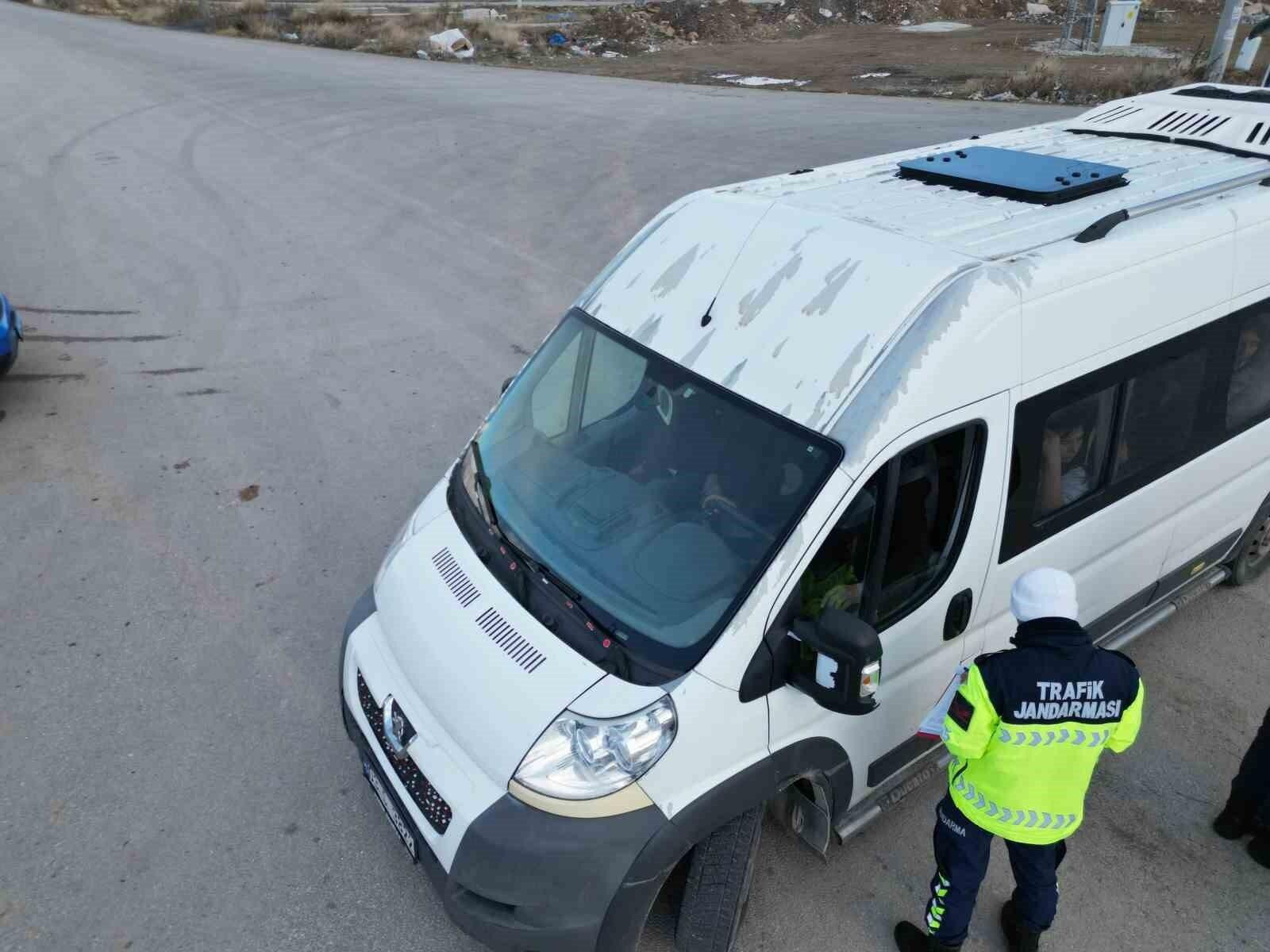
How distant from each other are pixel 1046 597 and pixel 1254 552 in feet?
11.2

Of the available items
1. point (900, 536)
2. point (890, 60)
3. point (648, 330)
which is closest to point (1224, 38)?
point (890, 60)

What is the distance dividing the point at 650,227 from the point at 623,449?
114 centimetres

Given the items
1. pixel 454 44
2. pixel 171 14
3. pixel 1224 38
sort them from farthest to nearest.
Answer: pixel 171 14 < pixel 454 44 < pixel 1224 38

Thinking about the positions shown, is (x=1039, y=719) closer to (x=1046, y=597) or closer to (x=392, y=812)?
(x=1046, y=597)

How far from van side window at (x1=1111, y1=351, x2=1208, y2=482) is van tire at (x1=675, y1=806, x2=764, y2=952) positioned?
7.39 ft

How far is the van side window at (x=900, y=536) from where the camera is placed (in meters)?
3.15

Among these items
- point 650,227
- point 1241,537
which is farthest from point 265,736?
point 1241,537

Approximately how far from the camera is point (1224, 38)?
1591cm

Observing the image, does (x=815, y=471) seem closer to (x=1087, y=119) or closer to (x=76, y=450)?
(x=1087, y=119)

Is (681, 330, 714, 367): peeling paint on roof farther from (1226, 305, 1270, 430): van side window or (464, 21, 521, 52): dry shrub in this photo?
(464, 21, 521, 52): dry shrub

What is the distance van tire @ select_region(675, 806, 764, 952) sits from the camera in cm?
324

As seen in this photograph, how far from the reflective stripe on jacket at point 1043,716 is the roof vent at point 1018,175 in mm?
2068

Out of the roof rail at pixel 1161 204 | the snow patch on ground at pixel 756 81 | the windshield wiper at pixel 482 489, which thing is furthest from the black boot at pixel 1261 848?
the snow patch on ground at pixel 756 81

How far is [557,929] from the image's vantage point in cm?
297
